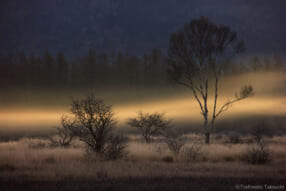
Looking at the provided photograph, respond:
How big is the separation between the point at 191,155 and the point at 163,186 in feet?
22.6

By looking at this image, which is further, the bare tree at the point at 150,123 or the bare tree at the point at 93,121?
the bare tree at the point at 150,123

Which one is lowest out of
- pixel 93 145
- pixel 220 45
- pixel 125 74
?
pixel 93 145

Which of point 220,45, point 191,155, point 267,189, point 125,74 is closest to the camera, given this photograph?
point 267,189

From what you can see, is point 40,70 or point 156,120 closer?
point 156,120

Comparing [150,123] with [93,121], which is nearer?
[93,121]

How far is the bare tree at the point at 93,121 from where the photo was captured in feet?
47.8

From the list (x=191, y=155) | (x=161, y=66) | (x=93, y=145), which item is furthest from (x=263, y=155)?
(x=161, y=66)

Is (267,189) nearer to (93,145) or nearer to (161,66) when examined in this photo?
(93,145)

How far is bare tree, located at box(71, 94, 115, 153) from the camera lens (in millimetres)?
14562

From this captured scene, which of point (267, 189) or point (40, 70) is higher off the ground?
point (40, 70)

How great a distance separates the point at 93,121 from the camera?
48.4ft

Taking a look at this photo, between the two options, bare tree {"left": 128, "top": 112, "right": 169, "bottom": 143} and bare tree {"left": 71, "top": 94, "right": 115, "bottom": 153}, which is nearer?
bare tree {"left": 71, "top": 94, "right": 115, "bottom": 153}

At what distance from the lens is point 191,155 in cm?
1391

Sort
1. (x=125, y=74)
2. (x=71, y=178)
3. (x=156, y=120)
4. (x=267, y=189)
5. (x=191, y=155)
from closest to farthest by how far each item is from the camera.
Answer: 1. (x=267, y=189)
2. (x=71, y=178)
3. (x=191, y=155)
4. (x=156, y=120)
5. (x=125, y=74)
